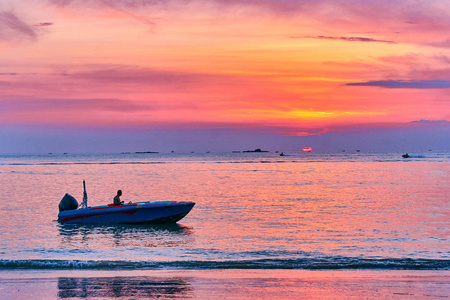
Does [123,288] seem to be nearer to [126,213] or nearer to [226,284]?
[226,284]

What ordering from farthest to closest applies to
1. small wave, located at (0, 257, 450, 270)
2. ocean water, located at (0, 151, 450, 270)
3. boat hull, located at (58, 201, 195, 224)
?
boat hull, located at (58, 201, 195, 224), ocean water, located at (0, 151, 450, 270), small wave, located at (0, 257, 450, 270)

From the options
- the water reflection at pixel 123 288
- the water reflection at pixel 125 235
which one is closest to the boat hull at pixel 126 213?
the water reflection at pixel 125 235

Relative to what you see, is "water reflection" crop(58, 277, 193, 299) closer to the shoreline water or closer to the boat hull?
the shoreline water

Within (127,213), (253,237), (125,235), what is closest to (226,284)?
(253,237)

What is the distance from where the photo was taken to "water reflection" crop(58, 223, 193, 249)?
21.3 meters

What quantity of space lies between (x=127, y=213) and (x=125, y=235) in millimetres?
3434

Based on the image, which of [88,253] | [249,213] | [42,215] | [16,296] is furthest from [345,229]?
[42,215]

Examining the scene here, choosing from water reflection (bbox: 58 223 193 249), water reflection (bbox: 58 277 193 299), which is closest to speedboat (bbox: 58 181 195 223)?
water reflection (bbox: 58 223 193 249)

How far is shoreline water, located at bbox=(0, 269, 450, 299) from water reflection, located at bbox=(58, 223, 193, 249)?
6.27 meters

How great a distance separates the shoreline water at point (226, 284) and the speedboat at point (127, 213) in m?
11.8

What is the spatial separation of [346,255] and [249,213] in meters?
13.1

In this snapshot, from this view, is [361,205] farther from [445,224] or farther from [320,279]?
[320,279]

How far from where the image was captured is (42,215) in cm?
3095

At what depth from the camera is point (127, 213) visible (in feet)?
88.4
